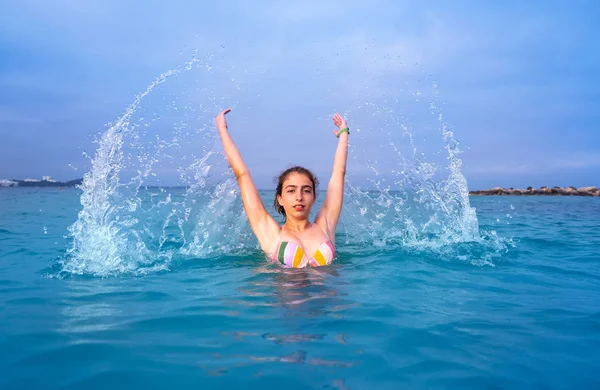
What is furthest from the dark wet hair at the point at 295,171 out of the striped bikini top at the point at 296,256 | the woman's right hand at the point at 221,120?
the woman's right hand at the point at 221,120

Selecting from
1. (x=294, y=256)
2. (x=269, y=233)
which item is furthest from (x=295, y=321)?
(x=269, y=233)

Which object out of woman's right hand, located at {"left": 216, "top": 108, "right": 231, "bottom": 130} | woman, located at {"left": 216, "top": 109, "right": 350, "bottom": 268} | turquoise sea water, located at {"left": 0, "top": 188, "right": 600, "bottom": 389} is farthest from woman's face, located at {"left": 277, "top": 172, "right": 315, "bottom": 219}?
woman's right hand, located at {"left": 216, "top": 108, "right": 231, "bottom": 130}

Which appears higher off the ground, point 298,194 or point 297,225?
point 298,194

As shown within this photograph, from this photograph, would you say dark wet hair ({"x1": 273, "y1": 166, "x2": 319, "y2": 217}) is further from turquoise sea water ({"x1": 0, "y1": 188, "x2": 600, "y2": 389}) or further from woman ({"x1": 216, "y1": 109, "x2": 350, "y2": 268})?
turquoise sea water ({"x1": 0, "y1": 188, "x2": 600, "y2": 389})

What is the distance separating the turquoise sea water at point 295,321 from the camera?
3074 mm

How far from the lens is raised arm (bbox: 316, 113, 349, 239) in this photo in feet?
23.2

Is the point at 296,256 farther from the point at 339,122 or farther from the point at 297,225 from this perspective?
the point at 339,122

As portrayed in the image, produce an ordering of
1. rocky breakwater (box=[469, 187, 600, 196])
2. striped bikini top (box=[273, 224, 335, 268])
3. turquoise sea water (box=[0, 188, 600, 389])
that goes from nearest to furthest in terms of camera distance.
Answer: turquoise sea water (box=[0, 188, 600, 389]), striped bikini top (box=[273, 224, 335, 268]), rocky breakwater (box=[469, 187, 600, 196])

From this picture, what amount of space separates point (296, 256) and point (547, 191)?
67845 mm

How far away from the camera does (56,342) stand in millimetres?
3617

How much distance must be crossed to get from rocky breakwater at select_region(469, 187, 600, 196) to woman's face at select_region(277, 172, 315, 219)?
63160mm

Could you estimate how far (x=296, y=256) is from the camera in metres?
6.41

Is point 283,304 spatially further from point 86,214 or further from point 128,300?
point 86,214

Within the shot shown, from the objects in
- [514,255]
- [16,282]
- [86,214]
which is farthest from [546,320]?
[86,214]
